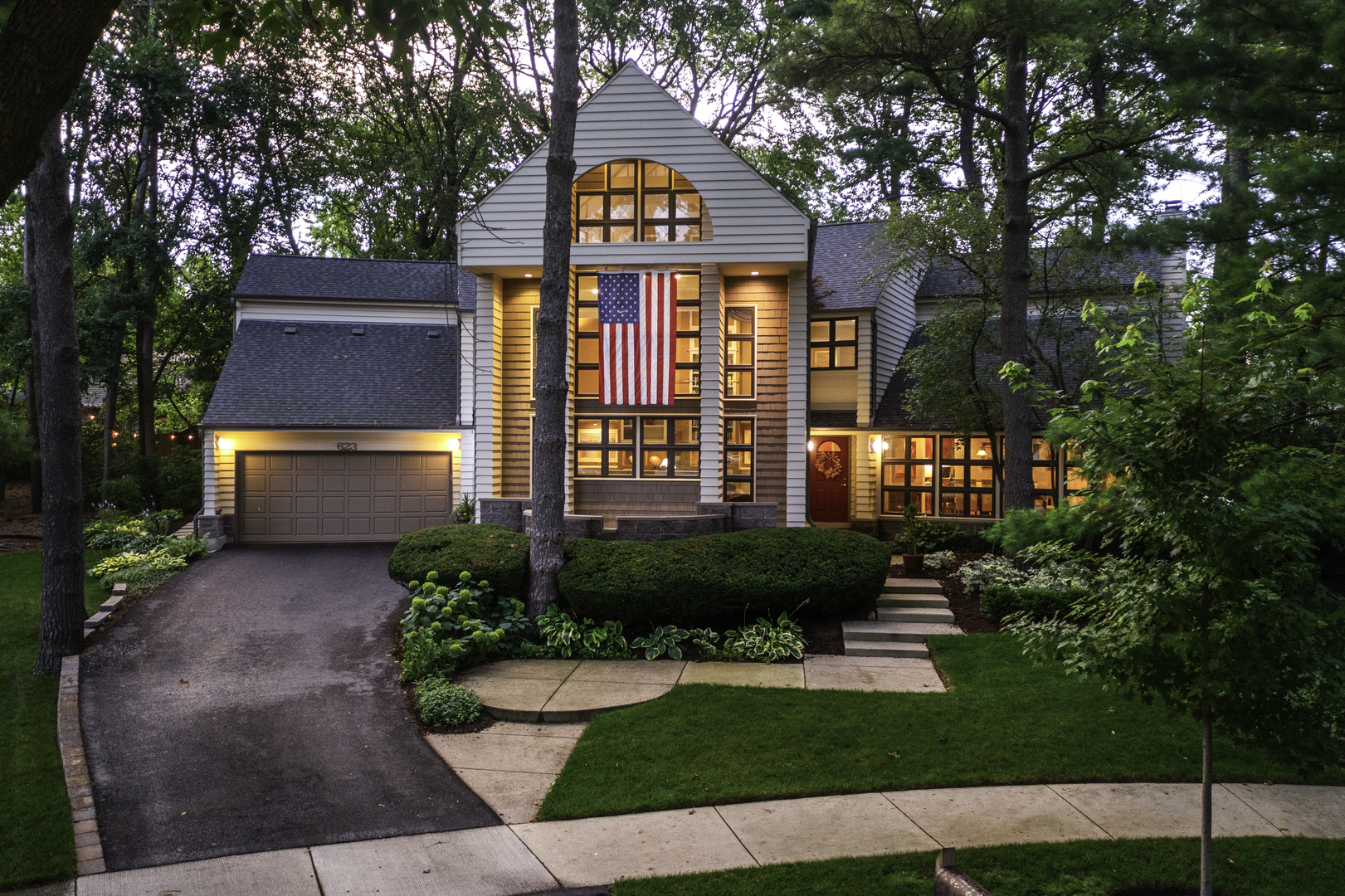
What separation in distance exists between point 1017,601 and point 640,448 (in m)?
6.89

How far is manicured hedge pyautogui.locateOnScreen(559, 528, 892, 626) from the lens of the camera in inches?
393

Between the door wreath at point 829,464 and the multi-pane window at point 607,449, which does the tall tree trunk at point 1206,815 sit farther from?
the door wreath at point 829,464

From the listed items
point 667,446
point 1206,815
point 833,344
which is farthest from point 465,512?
point 1206,815

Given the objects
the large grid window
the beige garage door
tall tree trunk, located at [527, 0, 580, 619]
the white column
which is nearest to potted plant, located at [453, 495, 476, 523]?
the beige garage door

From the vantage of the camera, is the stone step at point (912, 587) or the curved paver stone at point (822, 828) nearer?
the curved paver stone at point (822, 828)

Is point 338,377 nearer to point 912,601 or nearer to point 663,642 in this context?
point 663,642

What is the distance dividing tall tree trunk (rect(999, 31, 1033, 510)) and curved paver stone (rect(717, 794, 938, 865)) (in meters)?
8.09

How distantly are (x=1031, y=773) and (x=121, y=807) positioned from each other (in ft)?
23.3

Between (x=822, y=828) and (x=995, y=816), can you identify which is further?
(x=995, y=816)

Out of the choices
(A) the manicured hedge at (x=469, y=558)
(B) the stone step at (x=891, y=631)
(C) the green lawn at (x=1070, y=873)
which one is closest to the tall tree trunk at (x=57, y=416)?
(A) the manicured hedge at (x=469, y=558)

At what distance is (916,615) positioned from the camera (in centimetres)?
1112

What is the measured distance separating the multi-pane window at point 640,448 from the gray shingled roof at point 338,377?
3.79 meters

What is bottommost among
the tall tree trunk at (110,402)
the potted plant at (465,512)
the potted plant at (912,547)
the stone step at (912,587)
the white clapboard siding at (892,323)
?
the stone step at (912,587)

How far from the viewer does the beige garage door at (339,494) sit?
16.7 m
